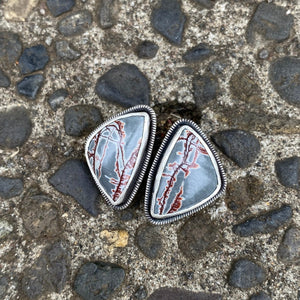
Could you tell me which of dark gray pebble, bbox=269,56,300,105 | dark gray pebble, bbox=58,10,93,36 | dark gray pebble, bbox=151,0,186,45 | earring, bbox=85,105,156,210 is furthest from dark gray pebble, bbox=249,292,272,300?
dark gray pebble, bbox=58,10,93,36

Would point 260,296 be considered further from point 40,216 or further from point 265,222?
point 40,216

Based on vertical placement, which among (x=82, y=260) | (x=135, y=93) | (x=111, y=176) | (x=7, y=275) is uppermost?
(x=135, y=93)

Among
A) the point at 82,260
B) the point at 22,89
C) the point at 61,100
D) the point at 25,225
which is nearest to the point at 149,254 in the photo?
the point at 82,260

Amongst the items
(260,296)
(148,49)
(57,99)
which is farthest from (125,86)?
(260,296)

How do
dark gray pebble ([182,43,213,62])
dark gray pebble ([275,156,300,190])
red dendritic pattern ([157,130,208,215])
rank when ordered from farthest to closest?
dark gray pebble ([182,43,213,62])
dark gray pebble ([275,156,300,190])
red dendritic pattern ([157,130,208,215])

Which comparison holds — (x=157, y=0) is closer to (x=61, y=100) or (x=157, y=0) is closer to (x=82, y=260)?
(x=61, y=100)

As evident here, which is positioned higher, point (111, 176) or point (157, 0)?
point (157, 0)

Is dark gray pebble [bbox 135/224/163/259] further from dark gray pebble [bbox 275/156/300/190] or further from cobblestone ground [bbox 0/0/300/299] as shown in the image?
dark gray pebble [bbox 275/156/300/190]
